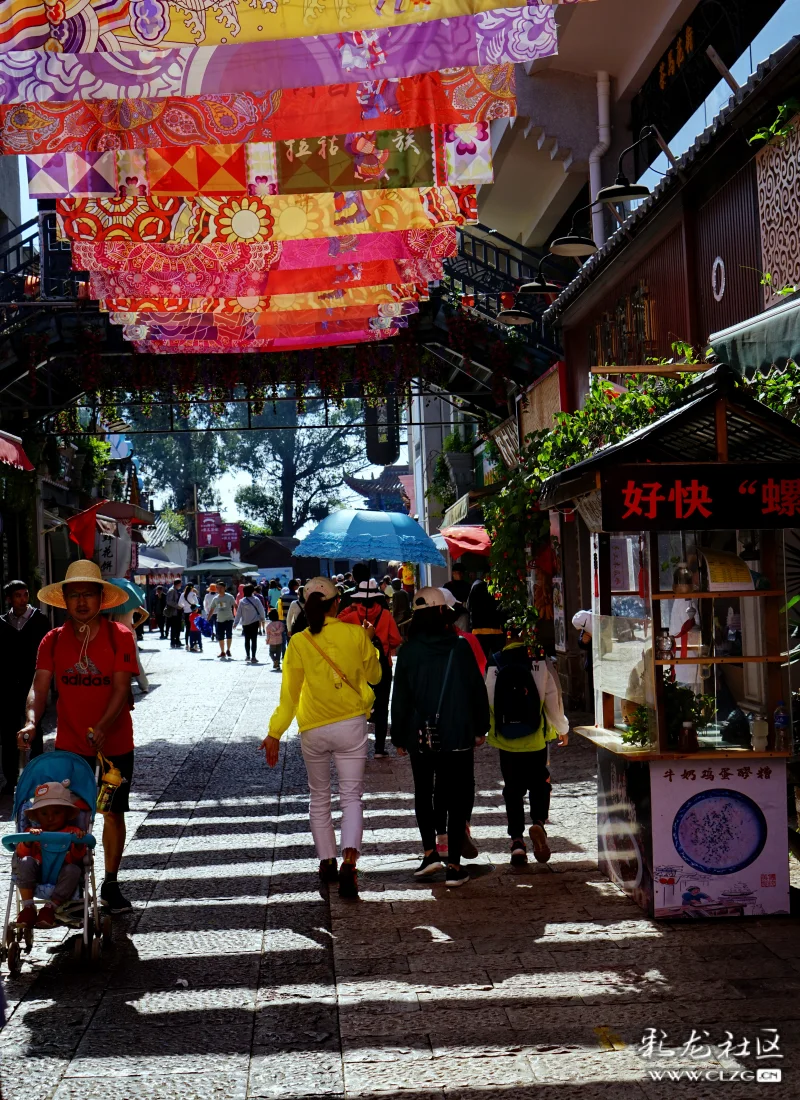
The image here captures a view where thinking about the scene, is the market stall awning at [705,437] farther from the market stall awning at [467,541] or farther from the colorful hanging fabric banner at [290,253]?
the market stall awning at [467,541]

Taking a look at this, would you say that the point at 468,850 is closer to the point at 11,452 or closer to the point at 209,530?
the point at 11,452

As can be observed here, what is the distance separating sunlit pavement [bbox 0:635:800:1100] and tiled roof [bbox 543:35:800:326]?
5280mm

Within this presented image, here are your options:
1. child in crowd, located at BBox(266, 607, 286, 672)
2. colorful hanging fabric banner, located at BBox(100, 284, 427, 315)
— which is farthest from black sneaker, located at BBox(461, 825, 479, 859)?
child in crowd, located at BBox(266, 607, 286, 672)

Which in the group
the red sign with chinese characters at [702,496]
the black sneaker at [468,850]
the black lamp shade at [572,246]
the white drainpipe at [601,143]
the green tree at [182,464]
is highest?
the green tree at [182,464]

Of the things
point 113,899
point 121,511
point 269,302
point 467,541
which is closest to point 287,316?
point 269,302

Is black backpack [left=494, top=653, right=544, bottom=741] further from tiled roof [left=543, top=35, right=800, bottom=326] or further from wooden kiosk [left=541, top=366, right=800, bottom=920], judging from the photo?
tiled roof [left=543, top=35, right=800, bottom=326]

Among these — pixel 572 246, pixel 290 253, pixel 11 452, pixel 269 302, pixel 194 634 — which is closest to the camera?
pixel 11 452

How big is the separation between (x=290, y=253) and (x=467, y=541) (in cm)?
782

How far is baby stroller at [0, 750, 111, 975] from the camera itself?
594 centimetres

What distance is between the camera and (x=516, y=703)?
26.5 feet

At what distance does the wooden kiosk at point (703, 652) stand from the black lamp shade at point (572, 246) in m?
7.47

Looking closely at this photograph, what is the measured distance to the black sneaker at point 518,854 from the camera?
7973 millimetres

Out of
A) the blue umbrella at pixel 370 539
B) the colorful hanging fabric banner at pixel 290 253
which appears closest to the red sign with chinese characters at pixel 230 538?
the blue umbrella at pixel 370 539

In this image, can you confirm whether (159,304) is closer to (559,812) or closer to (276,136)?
(276,136)
